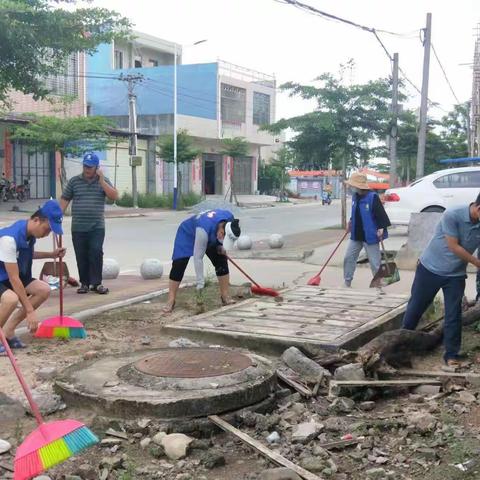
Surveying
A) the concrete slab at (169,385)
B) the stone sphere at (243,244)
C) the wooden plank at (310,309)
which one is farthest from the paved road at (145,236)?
the concrete slab at (169,385)

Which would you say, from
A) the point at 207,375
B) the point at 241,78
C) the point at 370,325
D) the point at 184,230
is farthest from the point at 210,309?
the point at 241,78

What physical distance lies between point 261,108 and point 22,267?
42.6 m

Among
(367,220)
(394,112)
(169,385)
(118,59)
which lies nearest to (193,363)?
(169,385)

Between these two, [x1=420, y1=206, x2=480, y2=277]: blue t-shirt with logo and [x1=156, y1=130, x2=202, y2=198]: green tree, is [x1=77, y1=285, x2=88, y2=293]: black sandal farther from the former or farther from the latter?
[x1=156, y1=130, x2=202, y2=198]: green tree

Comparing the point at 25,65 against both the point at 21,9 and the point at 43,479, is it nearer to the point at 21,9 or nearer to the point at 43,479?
the point at 21,9

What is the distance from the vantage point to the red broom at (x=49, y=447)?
3.00 m

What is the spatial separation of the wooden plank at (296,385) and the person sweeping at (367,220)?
12.3 feet

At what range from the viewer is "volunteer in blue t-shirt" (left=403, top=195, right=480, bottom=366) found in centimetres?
491

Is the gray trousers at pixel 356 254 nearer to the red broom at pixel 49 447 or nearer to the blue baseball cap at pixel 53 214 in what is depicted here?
the blue baseball cap at pixel 53 214

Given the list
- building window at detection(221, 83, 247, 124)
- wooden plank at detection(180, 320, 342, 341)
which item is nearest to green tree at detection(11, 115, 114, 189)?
building window at detection(221, 83, 247, 124)

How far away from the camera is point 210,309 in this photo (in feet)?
23.1

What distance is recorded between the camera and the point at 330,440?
12.0 ft

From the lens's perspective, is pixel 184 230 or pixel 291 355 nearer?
pixel 291 355

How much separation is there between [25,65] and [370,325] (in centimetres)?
609
